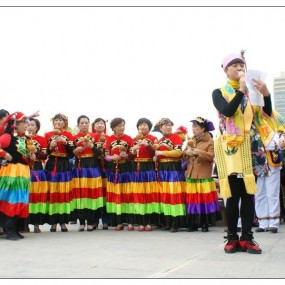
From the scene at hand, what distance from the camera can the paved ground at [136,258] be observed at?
365 cm

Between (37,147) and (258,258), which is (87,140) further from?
(258,258)

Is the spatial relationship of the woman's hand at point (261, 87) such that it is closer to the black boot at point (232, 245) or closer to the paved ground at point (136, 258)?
the black boot at point (232, 245)

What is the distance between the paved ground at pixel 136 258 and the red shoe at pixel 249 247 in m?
0.08

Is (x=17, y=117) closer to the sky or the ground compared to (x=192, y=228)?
closer to the sky

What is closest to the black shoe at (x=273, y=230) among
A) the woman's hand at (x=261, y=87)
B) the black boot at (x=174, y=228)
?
the black boot at (x=174, y=228)

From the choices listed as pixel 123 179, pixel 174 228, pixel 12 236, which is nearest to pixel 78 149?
pixel 123 179

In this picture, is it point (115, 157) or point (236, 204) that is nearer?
point (236, 204)

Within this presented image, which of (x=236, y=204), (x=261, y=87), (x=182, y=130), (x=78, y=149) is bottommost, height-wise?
(x=236, y=204)

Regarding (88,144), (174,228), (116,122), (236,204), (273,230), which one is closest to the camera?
(236,204)

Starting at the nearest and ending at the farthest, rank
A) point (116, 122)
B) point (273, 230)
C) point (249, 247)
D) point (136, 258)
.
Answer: point (136, 258), point (249, 247), point (273, 230), point (116, 122)

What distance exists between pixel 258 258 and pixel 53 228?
4.00 metres

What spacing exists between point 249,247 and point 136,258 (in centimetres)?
108

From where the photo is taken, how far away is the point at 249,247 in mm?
4516

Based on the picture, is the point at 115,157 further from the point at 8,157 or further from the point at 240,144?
the point at 240,144
